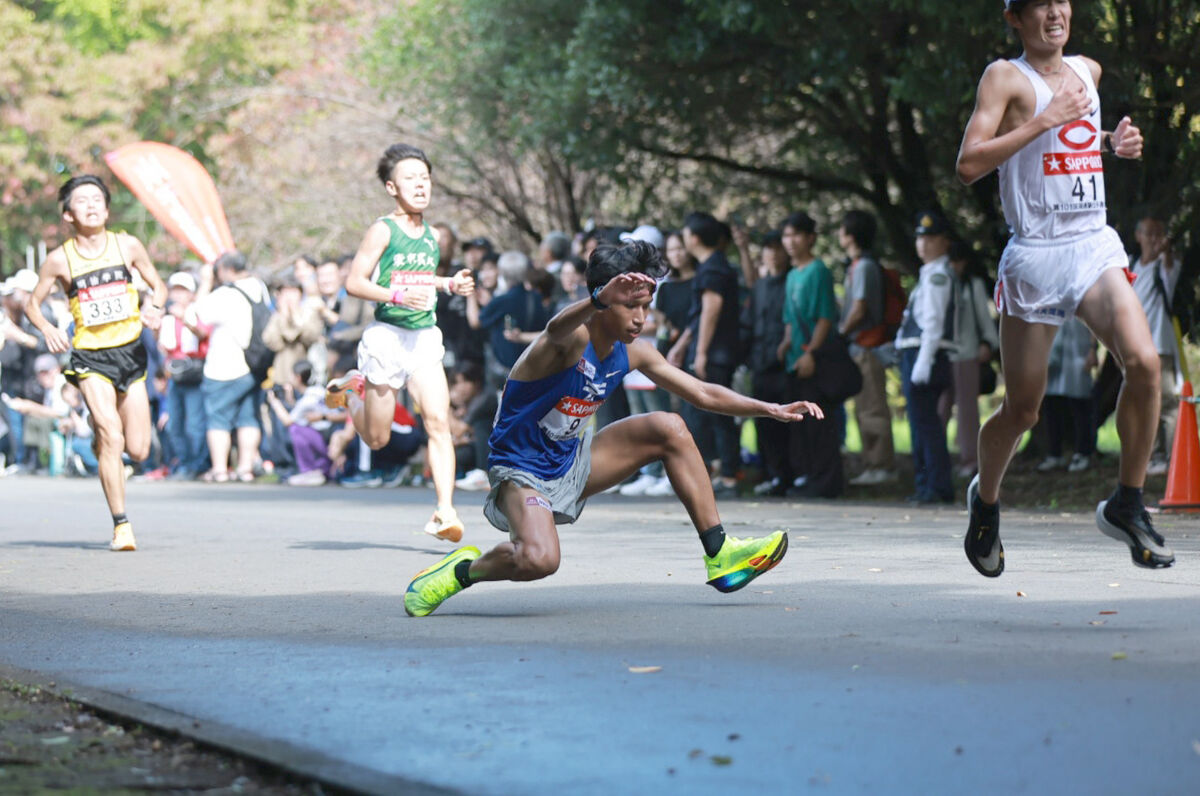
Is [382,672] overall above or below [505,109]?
below

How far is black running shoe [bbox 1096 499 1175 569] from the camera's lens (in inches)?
275

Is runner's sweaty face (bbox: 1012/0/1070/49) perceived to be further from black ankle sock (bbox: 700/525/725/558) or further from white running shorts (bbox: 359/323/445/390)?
white running shorts (bbox: 359/323/445/390)

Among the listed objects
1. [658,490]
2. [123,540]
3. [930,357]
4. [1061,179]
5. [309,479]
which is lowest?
[309,479]

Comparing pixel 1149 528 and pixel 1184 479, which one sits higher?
pixel 1149 528

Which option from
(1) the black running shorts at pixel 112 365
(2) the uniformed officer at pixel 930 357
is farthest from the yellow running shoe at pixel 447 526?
(2) the uniformed officer at pixel 930 357

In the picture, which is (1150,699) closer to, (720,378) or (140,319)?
(140,319)

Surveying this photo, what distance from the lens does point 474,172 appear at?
26.5m

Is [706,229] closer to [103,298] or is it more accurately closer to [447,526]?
[103,298]

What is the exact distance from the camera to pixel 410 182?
10875 mm

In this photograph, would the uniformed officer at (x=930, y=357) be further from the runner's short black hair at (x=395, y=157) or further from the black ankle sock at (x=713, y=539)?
the black ankle sock at (x=713, y=539)

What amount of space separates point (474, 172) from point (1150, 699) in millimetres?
22002

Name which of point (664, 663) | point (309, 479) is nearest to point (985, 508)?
point (664, 663)

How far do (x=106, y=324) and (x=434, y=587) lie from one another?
4793 millimetres

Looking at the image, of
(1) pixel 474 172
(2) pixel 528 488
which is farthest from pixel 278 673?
(1) pixel 474 172
